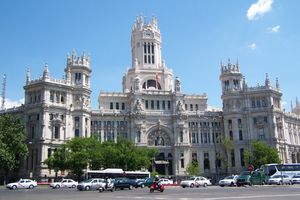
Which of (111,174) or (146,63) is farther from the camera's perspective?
(146,63)

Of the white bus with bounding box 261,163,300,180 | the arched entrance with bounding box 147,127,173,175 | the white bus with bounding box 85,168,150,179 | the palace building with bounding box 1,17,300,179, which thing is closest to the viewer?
the white bus with bounding box 261,163,300,180

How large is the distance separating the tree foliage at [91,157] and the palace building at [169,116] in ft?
36.8

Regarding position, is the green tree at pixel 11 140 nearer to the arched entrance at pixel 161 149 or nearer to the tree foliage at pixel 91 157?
the tree foliage at pixel 91 157

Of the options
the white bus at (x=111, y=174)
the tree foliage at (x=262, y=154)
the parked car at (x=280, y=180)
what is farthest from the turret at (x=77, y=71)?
the parked car at (x=280, y=180)

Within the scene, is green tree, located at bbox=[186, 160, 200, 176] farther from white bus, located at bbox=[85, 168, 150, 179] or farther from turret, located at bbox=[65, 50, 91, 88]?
turret, located at bbox=[65, 50, 91, 88]

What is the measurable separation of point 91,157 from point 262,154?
39598 mm

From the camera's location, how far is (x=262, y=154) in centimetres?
8762

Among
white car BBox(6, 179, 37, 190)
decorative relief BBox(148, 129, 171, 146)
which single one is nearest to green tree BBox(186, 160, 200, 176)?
decorative relief BBox(148, 129, 171, 146)

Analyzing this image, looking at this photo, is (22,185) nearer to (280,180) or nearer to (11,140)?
(11,140)

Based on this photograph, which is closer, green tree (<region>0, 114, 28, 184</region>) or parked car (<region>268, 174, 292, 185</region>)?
parked car (<region>268, 174, 292, 185</region>)

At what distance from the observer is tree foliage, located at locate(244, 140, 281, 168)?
8731 cm

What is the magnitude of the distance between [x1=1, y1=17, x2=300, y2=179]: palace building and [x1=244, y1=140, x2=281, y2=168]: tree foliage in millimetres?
6876

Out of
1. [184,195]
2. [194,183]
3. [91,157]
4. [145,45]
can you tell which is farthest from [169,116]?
[184,195]

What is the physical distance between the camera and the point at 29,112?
88.5 meters
